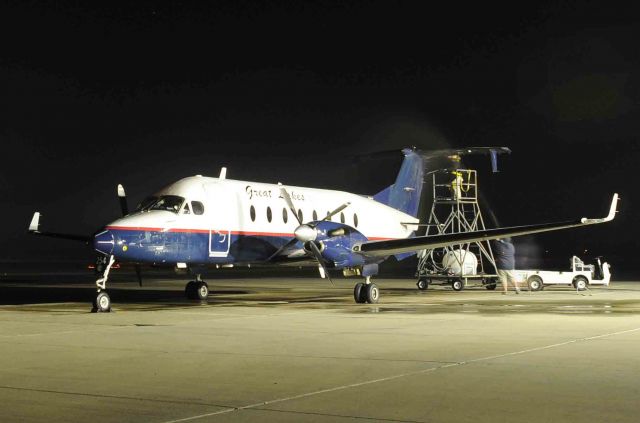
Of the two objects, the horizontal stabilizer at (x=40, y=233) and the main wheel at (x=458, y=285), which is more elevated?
the horizontal stabilizer at (x=40, y=233)

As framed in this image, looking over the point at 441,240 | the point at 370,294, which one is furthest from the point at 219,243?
the point at 441,240

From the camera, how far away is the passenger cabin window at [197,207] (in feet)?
86.8

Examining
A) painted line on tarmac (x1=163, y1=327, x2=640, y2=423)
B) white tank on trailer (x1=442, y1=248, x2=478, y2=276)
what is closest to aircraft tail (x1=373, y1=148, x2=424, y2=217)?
white tank on trailer (x1=442, y1=248, x2=478, y2=276)

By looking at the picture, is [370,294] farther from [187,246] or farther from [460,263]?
[460,263]

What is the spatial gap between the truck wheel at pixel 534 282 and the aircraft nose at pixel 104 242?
2173 cm

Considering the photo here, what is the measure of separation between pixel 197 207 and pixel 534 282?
18622 millimetres

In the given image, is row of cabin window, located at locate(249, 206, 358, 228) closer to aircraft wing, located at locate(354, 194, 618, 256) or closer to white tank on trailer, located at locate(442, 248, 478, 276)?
aircraft wing, located at locate(354, 194, 618, 256)

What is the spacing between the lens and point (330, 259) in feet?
87.5

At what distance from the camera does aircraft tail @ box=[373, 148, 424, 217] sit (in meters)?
35.6

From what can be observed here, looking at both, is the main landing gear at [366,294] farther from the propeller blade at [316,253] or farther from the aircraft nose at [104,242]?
the aircraft nose at [104,242]

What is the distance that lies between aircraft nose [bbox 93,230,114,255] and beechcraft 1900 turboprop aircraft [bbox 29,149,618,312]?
0.03m

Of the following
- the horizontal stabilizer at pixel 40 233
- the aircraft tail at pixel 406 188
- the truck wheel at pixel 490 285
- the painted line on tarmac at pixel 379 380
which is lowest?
the painted line on tarmac at pixel 379 380

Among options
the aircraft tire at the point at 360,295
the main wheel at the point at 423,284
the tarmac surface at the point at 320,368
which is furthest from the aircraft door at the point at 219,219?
the main wheel at the point at 423,284

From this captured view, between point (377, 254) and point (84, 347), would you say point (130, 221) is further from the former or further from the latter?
point (84, 347)
